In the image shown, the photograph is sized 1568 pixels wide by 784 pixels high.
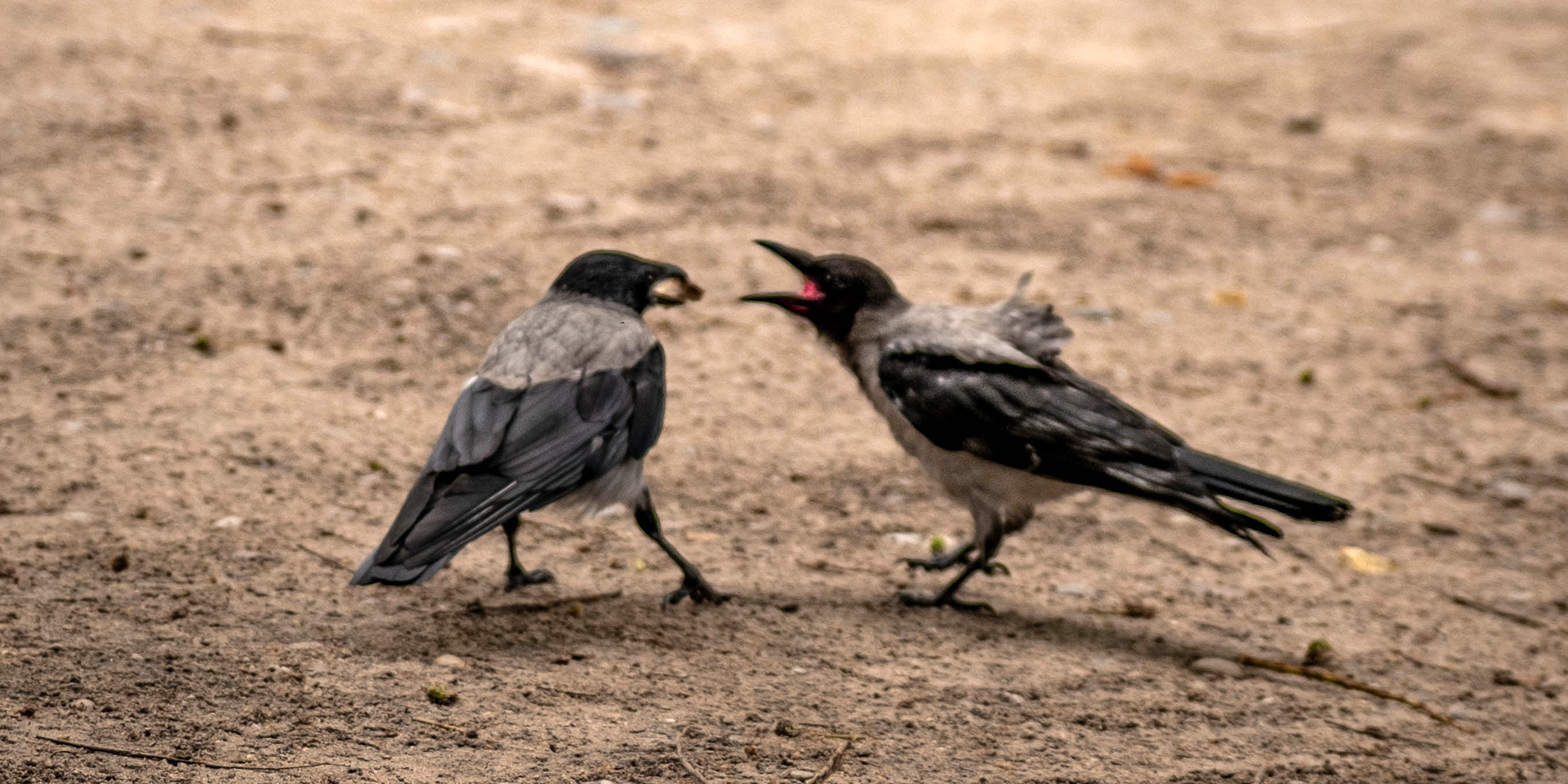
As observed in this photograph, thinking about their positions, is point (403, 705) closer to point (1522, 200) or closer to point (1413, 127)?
point (1522, 200)

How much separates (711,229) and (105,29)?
3.56 m

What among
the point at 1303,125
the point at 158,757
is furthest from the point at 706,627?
the point at 1303,125

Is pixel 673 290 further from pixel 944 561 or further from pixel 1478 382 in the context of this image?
pixel 1478 382

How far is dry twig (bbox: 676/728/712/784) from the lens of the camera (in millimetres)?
3330

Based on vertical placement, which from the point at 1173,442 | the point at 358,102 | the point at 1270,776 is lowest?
the point at 1270,776

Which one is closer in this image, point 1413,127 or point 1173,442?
point 1173,442

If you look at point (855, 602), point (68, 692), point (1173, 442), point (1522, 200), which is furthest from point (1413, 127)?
point (68, 692)

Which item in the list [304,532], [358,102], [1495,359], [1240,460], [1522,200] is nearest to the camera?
[304,532]

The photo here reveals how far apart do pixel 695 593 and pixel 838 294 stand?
3.51 feet

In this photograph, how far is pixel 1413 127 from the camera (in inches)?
365

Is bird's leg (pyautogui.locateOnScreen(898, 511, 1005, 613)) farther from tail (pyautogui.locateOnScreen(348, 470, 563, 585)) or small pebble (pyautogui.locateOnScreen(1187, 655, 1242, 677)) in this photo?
tail (pyautogui.locateOnScreen(348, 470, 563, 585))

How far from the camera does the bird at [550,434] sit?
3.63m

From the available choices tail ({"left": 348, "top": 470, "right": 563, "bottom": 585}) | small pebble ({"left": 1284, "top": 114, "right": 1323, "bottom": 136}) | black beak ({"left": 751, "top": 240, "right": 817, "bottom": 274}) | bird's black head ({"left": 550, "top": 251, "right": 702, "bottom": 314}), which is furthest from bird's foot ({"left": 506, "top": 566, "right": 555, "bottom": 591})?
small pebble ({"left": 1284, "top": 114, "right": 1323, "bottom": 136})

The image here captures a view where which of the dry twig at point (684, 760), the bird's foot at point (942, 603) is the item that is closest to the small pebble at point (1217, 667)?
the bird's foot at point (942, 603)
